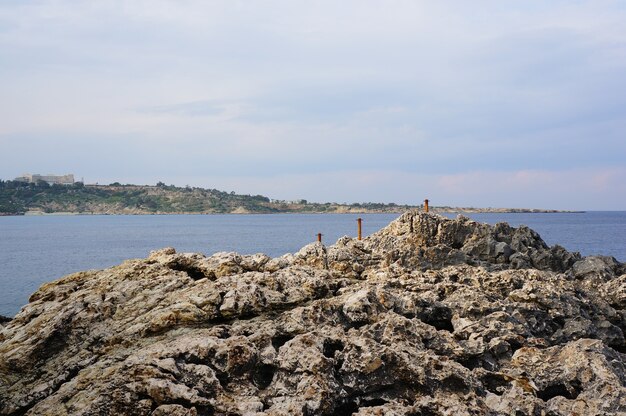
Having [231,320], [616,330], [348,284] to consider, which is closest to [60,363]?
[231,320]

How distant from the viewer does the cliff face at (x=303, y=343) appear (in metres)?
10.8

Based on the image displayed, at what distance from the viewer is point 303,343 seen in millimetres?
11602

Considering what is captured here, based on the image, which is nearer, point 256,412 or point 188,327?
point 256,412

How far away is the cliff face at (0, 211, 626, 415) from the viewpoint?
1075 cm

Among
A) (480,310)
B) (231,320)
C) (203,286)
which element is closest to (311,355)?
(231,320)

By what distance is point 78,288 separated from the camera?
15727 mm

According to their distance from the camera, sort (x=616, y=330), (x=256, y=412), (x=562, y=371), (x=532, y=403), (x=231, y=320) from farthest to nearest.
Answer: (x=616, y=330)
(x=231, y=320)
(x=562, y=371)
(x=532, y=403)
(x=256, y=412)

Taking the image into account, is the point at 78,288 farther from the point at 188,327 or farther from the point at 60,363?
the point at 188,327

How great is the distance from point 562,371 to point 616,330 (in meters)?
5.92

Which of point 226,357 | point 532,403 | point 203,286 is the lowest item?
point 532,403

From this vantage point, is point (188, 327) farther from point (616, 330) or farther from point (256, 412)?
point (616, 330)

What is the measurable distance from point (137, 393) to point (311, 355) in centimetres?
310

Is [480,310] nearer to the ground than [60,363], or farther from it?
farther from it

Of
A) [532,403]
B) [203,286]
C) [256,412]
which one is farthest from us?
[203,286]
